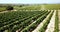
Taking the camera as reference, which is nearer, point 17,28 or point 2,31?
point 2,31

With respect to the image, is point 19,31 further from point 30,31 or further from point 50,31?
point 50,31

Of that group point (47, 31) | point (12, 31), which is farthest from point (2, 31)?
point (47, 31)

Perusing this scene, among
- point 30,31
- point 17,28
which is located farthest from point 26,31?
point 17,28

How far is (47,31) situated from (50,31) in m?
0.43

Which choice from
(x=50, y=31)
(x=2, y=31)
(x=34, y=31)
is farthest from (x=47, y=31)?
(x=2, y=31)

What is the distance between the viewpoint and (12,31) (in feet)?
63.8

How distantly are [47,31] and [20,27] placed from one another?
4.93 meters

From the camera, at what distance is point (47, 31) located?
2055 centimetres

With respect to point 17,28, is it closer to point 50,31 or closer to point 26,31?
point 26,31

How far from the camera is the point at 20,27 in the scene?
76.3 ft

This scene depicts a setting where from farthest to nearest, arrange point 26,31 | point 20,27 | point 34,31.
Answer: point 20,27 → point 34,31 → point 26,31

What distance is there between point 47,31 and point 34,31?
1894 mm

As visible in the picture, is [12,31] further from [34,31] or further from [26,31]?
[34,31]

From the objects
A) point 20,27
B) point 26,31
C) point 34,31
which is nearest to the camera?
point 26,31
